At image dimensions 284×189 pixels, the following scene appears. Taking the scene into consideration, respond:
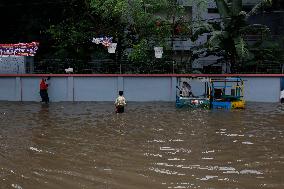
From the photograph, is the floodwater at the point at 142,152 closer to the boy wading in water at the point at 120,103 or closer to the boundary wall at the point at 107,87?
the boy wading in water at the point at 120,103

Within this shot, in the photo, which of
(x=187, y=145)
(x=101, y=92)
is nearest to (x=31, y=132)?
(x=187, y=145)

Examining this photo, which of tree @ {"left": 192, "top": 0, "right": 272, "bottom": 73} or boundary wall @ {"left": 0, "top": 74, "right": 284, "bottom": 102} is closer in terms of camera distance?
tree @ {"left": 192, "top": 0, "right": 272, "bottom": 73}

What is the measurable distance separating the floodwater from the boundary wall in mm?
7059

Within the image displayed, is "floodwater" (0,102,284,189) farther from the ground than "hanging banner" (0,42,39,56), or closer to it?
closer to it

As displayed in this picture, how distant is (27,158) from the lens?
9602 millimetres

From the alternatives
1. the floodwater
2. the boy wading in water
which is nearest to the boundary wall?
the boy wading in water

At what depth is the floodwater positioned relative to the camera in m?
7.73

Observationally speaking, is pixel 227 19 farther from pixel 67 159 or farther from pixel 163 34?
pixel 67 159

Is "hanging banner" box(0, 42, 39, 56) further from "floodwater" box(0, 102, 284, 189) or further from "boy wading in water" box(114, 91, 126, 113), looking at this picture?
"boy wading in water" box(114, 91, 126, 113)

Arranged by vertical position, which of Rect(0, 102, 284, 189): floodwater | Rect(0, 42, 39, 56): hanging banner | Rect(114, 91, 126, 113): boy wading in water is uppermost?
Rect(0, 42, 39, 56): hanging banner

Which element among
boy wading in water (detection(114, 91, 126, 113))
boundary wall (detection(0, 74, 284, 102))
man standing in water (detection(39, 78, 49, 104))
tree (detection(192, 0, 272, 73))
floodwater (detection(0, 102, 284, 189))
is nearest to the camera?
floodwater (detection(0, 102, 284, 189))

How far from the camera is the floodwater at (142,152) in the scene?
7.73 metres

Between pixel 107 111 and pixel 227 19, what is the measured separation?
1024 centimetres

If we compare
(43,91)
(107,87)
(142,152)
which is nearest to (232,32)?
(107,87)
